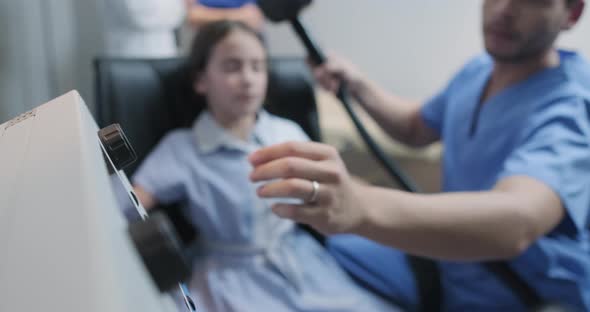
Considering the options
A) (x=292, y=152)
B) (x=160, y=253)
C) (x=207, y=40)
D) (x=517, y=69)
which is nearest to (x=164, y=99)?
(x=207, y=40)

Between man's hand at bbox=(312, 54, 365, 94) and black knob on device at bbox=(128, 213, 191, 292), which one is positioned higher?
black knob on device at bbox=(128, 213, 191, 292)

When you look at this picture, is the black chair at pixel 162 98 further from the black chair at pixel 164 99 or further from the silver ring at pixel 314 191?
the silver ring at pixel 314 191

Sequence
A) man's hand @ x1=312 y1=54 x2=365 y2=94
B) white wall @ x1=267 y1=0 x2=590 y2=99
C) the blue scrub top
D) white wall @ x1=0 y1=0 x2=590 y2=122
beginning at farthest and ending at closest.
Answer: white wall @ x1=267 y1=0 x2=590 y2=99
white wall @ x1=0 y1=0 x2=590 y2=122
man's hand @ x1=312 y1=54 x2=365 y2=94
the blue scrub top

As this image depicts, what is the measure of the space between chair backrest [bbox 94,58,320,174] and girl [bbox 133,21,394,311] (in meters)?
0.03

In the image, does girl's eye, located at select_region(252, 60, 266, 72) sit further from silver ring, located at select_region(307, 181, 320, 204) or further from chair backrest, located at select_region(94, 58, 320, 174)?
silver ring, located at select_region(307, 181, 320, 204)

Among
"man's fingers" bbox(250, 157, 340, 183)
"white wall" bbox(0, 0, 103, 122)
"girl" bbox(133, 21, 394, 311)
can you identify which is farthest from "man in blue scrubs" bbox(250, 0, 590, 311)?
"white wall" bbox(0, 0, 103, 122)

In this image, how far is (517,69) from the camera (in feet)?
2.65

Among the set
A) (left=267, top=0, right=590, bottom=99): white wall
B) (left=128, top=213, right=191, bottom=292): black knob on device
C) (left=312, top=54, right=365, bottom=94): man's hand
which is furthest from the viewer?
(left=267, top=0, right=590, bottom=99): white wall

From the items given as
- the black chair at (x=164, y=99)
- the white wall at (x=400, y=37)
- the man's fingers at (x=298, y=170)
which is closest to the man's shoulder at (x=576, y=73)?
the black chair at (x=164, y=99)

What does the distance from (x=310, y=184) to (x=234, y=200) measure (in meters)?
0.45

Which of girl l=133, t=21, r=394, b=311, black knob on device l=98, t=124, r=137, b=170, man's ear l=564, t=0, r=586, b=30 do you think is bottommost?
girl l=133, t=21, r=394, b=311

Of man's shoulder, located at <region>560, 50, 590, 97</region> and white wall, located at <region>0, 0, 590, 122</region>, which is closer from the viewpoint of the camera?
man's shoulder, located at <region>560, 50, 590, 97</region>

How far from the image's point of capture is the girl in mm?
786

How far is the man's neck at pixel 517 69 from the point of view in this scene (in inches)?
31.1
